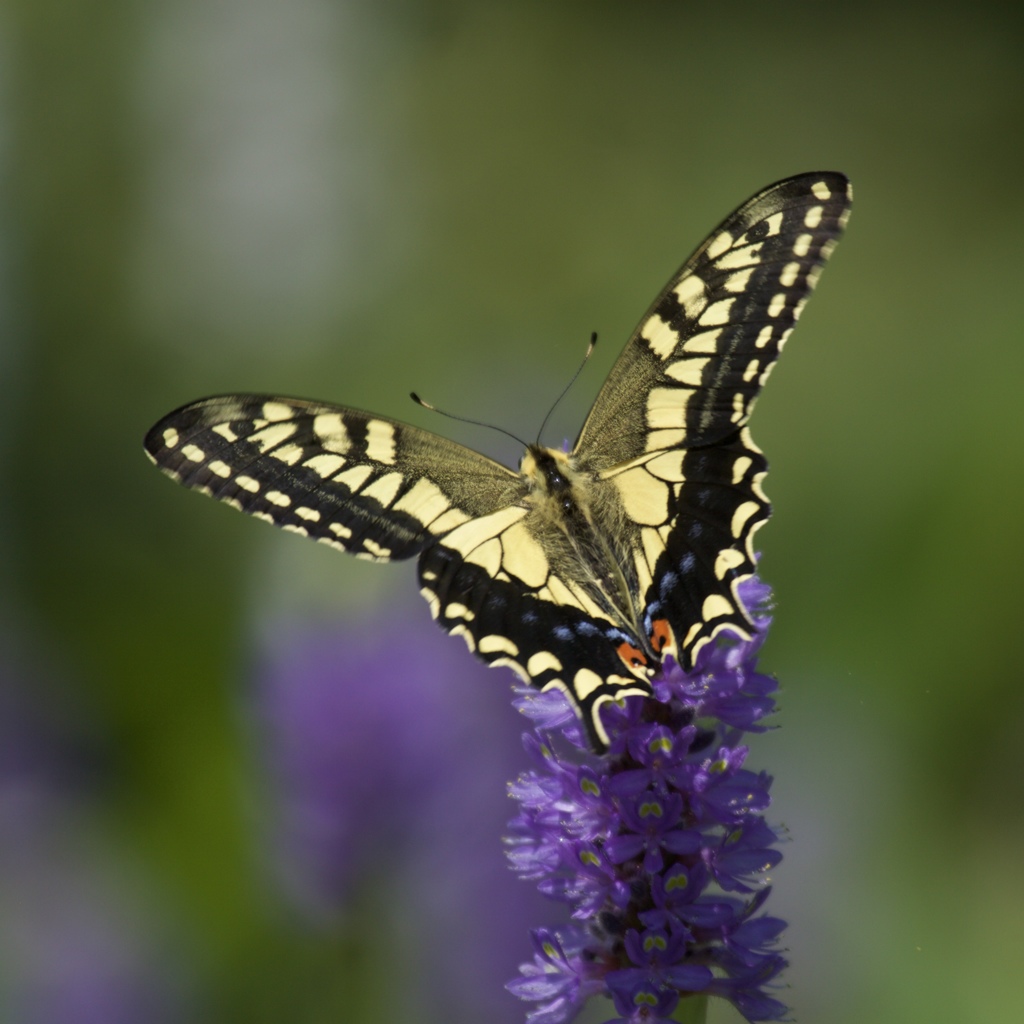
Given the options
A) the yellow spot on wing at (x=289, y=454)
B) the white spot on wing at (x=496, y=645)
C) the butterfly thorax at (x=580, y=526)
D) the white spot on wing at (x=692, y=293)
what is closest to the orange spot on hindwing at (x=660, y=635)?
the butterfly thorax at (x=580, y=526)

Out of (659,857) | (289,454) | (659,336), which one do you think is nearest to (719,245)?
(659,336)

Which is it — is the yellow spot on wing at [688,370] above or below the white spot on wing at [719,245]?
below

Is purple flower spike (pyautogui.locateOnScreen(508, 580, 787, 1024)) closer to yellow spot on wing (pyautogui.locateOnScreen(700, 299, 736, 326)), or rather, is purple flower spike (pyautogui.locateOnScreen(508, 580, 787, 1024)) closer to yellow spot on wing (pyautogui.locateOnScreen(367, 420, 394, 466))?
yellow spot on wing (pyautogui.locateOnScreen(700, 299, 736, 326))

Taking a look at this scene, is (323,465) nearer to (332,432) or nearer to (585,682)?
(332,432)

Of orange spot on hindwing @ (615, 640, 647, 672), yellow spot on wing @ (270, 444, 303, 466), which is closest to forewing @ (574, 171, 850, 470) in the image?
orange spot on hindwing @ (615, 640, 647, 672)

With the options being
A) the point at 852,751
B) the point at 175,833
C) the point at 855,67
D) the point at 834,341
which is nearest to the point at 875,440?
the point at 834,341

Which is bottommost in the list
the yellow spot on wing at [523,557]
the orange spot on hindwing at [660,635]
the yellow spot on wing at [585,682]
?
the yellow spot on wing at [585,682]

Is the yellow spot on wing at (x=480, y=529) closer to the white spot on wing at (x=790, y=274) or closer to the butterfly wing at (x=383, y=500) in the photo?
the butterfly wing at (x=383, y=500)
